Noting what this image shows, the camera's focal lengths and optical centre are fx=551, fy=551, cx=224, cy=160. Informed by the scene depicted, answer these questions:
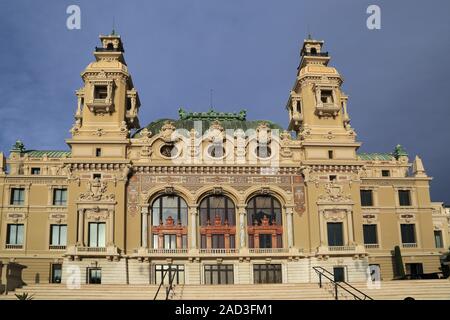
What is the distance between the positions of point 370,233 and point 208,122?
2250 cm

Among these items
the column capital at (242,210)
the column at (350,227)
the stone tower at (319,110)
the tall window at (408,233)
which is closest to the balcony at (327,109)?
the stone tower at (319,110)

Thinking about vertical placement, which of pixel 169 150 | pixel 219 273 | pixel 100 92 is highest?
pixel 100 92

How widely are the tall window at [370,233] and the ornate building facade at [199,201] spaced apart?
146 millimetres

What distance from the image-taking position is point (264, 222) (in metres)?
56.2

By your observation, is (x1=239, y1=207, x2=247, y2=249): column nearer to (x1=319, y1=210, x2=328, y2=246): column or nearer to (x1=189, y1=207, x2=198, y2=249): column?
(x1=189, y1=207, x2=198, y2=249): column

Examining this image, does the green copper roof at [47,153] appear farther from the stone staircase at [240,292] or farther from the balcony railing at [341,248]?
the balcony railing at [341,248]

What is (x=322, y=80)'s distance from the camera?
6109cm

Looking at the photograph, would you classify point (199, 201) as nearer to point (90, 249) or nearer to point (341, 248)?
point (90, 249)

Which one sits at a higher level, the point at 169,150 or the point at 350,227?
the point at 169,150

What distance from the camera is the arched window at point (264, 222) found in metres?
55.9

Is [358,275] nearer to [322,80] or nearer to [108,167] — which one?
[322,80]

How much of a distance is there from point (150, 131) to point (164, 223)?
1073 centimetres

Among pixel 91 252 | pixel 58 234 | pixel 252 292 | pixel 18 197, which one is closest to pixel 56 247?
pixel 58 234

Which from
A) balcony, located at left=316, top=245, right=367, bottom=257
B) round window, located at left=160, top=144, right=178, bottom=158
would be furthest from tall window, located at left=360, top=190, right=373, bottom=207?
round window, located at left=160, top=144, right=178, bottom=158
